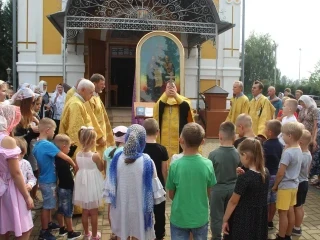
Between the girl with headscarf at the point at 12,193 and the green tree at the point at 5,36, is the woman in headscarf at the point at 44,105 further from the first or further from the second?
the green tree at the point at 5,36

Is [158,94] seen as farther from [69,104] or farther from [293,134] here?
[293,134]

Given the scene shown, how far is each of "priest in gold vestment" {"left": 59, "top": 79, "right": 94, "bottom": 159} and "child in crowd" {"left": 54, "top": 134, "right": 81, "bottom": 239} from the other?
59cm

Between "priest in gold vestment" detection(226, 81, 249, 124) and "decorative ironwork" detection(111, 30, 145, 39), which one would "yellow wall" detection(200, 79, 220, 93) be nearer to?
"decorative ironwork" detection(111, 30, 145, 39)

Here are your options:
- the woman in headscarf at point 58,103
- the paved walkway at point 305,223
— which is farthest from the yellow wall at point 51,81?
the paved walkway at point 305,223

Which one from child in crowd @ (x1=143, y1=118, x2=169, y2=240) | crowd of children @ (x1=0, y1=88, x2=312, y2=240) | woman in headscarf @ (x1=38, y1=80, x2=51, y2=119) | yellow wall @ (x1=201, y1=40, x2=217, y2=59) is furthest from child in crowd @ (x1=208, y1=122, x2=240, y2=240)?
yellow wall @ (x1=201, y1=40, x2=217, y2=59)

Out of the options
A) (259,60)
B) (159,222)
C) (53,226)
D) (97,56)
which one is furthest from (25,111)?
(259,60)

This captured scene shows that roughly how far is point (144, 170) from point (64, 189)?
1.47 metres

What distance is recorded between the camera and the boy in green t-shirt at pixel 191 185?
3252 mm

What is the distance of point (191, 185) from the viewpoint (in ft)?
10.7

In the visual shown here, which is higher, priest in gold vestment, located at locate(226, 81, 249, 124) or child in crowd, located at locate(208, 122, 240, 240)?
priest in gold vestment, located at locate(226, 81, 249, 124)

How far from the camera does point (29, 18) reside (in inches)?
539

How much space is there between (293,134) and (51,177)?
2.68 m

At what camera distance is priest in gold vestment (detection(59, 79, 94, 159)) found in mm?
5066

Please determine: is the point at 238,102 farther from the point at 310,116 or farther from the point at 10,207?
the point at 10,207
